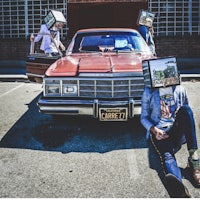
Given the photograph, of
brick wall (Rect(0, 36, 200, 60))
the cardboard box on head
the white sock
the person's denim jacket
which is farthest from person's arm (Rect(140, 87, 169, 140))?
brick wall (Rect(0, 36, 200, 60))

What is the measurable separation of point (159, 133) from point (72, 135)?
5.45ft

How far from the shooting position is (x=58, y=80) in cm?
412

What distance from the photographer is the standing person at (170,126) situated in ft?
9.61

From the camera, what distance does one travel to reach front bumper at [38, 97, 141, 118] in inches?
155

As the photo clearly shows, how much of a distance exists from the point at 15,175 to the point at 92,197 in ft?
3.13

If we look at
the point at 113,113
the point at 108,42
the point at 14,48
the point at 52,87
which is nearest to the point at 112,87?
the point at 113,113

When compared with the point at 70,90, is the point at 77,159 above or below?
below

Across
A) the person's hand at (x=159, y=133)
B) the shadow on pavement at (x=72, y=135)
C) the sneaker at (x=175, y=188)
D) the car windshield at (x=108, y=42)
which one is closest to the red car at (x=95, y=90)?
the shadow on pavement at (x=72, y=135)

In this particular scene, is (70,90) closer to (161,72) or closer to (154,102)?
(154,102)

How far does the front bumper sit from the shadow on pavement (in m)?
0.40

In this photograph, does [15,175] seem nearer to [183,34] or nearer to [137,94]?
[137,94]

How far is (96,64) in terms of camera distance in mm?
4316

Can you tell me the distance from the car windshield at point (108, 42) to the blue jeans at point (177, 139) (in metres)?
2.45

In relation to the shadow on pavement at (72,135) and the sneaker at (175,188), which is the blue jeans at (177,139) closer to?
the sneaker at (175,188)
